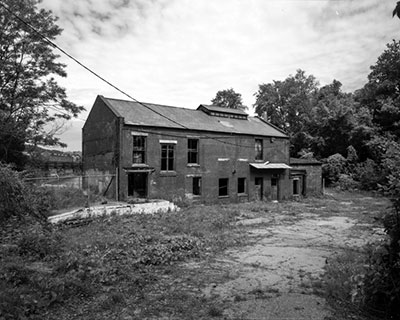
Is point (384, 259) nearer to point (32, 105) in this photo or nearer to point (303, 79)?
point (32, 105)

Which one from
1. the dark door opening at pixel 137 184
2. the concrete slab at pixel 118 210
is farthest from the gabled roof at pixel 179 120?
the concrete slab at pixel 118 210

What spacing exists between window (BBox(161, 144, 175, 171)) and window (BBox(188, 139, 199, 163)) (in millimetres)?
1616

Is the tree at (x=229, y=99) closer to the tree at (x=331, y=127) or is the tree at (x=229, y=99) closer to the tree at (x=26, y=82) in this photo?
the tree at (x=331, y=127)

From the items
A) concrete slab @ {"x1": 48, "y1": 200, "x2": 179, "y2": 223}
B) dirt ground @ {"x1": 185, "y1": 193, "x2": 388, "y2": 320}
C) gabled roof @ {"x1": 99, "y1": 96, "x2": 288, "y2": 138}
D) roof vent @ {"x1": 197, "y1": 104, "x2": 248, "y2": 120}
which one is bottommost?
dirt ground @ {"x1": 185, "y1": 193, "x2": 388, "y2": 320}

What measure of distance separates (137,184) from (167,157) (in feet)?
9.98

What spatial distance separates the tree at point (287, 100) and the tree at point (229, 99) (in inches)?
138

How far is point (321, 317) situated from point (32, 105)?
84.2 feet

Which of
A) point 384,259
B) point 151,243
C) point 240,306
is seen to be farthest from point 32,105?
point 384,259

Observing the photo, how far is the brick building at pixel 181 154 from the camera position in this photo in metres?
19.6

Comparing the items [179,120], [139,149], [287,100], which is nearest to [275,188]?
[179,120]

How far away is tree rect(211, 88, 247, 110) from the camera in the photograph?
52.1 m

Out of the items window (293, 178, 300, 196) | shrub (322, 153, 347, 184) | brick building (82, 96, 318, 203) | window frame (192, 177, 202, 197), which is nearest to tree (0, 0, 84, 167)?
brick building (82, 96, 318, 203)

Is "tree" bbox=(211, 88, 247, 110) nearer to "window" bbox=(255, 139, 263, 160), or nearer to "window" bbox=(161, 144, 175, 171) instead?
"window" bbox=(255, 139, 263, 160)

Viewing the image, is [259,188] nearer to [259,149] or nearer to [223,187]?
[259,149]
